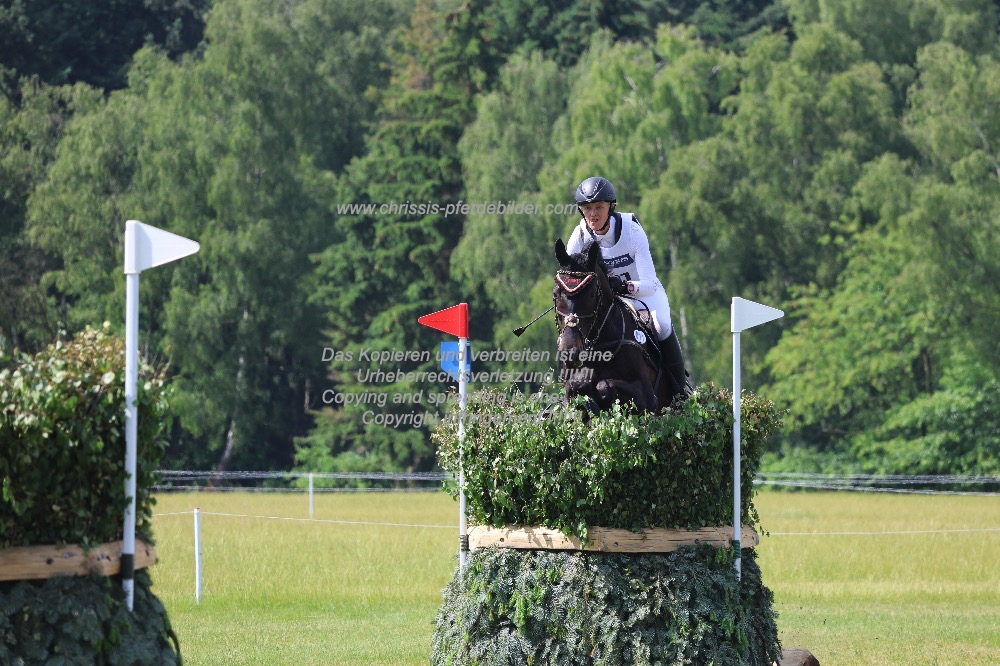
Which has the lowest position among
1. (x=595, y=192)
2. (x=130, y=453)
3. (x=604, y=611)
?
(x=604, y=611)

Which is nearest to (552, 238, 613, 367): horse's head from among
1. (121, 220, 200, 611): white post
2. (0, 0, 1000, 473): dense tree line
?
(121, 220, 200, 611): white post

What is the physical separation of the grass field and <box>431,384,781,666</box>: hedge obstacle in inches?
105

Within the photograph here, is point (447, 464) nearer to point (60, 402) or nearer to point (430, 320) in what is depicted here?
point (430, 320)

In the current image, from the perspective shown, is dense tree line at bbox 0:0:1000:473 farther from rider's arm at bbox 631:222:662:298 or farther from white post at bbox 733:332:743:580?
white post at bbox 733:332:743:580

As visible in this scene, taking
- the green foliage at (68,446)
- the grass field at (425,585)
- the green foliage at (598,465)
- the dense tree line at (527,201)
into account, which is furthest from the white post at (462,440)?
the dense tree line at (527,201)

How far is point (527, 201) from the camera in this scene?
118 feet

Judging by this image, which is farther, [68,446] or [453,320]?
[453,320]

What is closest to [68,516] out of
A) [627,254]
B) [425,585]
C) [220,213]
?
[627,254]

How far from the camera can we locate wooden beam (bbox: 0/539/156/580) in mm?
5785

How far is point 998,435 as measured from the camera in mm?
34031

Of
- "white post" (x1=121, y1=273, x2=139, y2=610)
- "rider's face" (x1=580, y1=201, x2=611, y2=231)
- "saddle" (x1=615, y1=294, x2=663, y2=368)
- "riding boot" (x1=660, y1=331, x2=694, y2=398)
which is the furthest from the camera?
"riding boot" (x1=660, y1=331, x2=694, y2=398)

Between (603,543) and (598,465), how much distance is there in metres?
0.47

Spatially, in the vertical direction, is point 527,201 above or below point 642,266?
above

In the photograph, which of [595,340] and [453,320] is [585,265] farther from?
[453,320]
